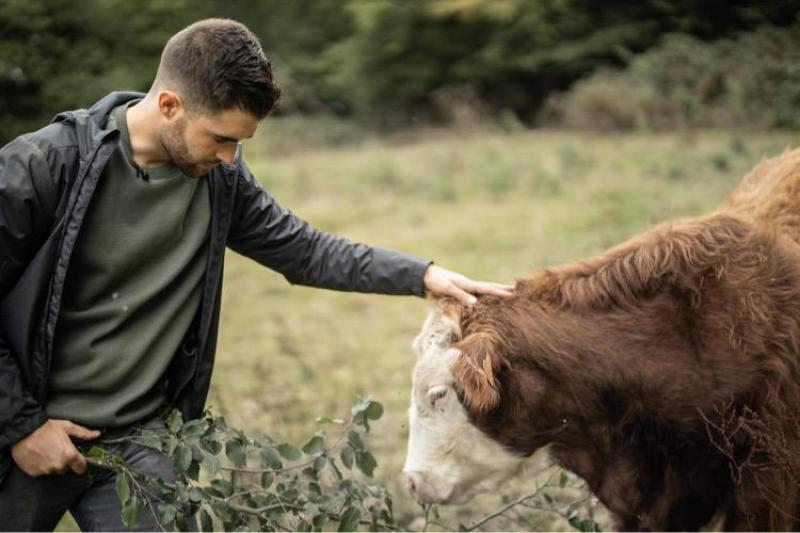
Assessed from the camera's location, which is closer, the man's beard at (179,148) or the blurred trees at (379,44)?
the man's beard at (179,148)

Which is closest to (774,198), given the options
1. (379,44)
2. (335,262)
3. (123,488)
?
(335,262)

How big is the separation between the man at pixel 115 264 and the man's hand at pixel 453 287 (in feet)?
2.69

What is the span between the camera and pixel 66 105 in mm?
5977

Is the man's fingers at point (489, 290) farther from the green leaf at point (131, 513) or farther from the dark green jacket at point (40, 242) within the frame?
the green leaf at point (131, 513)

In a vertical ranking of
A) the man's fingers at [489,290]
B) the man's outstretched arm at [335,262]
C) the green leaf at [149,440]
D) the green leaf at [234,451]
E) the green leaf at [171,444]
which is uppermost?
the man's outstretched arm at [335,262]

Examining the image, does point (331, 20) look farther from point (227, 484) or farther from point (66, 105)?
point (227, 484)

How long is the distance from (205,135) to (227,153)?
10 centimetres

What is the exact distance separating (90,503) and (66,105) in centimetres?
362

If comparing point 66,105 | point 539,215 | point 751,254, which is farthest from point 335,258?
point 539,215

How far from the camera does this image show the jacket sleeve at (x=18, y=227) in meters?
2.66

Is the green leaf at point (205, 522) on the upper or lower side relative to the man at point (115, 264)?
lower

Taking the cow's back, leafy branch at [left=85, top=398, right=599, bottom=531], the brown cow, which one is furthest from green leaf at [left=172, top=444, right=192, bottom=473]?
the cow's back

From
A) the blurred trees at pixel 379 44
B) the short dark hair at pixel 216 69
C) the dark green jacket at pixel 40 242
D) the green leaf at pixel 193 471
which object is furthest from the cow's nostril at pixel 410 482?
the blurred trees at pixel 379 44

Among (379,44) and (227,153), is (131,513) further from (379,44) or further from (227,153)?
(379,44)
